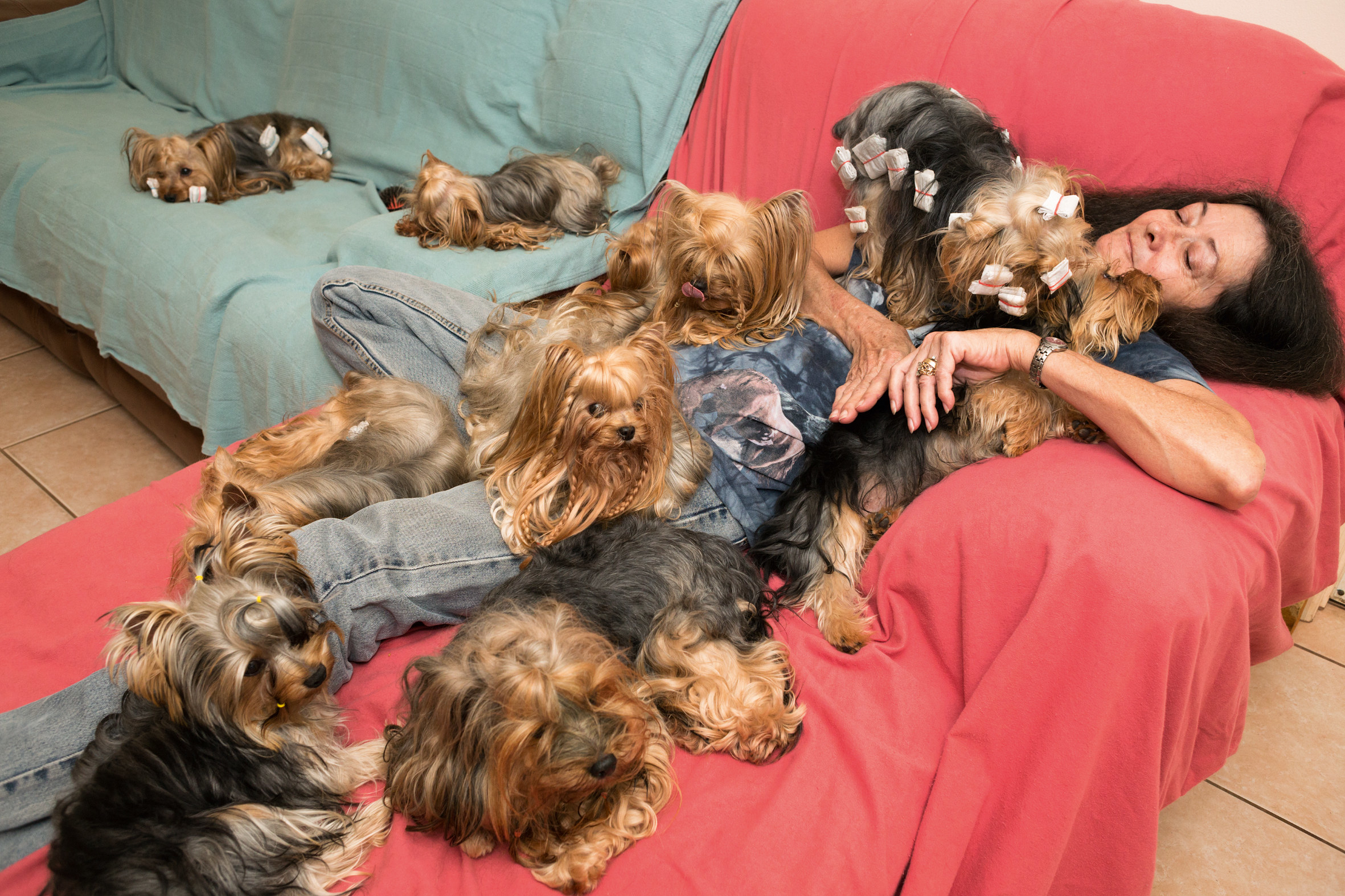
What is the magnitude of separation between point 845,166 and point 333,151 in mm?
2865

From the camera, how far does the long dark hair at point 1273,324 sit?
1.84 metres

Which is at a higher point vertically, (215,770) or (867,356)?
(867,356)

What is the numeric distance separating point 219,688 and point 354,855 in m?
0.37

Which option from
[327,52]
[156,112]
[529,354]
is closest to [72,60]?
[156,112]

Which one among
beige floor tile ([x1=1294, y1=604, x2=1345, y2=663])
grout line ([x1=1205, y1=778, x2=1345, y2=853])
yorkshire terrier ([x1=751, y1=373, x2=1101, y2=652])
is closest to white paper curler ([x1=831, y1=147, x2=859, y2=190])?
yorkshire terrier ([x1=751, y1=373, x2=1101, y2=652])

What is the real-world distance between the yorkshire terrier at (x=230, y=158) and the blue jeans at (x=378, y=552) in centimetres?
173

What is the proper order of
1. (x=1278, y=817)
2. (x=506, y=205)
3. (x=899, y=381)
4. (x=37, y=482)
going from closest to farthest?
1. (x=899, y=381)
2. (x=1278, y=817)
3. (x=506, y=205)
4. (x=37, y=482)

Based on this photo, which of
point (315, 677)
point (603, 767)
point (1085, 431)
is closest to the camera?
point (603, 767)

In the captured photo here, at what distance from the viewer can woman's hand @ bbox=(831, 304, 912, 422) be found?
1982 mm

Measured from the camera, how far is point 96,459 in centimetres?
347

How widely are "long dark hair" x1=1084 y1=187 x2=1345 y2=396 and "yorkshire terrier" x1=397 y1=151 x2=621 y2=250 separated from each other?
2.05m

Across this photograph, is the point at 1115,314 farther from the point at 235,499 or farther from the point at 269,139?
the point at 269,139

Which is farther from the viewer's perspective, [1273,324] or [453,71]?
[453,71]

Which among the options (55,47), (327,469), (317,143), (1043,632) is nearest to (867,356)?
(1043,632)
